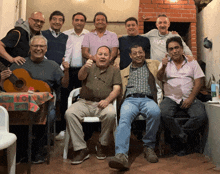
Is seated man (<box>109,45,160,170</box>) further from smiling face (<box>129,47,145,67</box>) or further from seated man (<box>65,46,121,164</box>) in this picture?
seated man (<box>65,46,121,164</box>)

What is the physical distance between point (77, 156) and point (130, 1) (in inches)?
186

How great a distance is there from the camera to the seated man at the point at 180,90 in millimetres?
2303

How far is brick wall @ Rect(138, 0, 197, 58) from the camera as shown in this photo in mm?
5035

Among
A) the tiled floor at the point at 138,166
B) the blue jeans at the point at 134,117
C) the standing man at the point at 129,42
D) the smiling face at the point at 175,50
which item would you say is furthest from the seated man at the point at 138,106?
the standing man at the point at 129,42

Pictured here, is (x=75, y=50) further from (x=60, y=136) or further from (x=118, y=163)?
(x=118, y=163)

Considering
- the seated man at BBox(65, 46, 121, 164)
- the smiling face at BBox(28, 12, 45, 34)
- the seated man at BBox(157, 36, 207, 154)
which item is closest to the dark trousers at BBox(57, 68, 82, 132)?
the seated man at BBox(65, 46, 121, 164)

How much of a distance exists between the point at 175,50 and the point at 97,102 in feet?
Result: 3.65

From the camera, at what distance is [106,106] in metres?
2.34

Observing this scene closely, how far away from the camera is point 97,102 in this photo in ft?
8.06

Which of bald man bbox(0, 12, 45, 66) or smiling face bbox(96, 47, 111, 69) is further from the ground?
bald man bbox(0, 12, 45, 66)

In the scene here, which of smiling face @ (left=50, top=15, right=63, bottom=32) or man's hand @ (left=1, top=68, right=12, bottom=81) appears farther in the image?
smiling face @ (left=50, top=15, right=63, bottom=32)

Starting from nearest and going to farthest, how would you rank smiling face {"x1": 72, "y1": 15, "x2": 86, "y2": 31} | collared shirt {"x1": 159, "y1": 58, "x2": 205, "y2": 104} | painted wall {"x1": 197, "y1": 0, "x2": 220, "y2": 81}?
collared shirt {"x1": 159, "y1": 58, "x2": 205, "y2": 104} < smiling face {"x1": 72, "y1": 15, "x2": 86, "y2": 31} < painted wall {"x1": 197, "y1": 0, "x2": 220, "y2": 81}

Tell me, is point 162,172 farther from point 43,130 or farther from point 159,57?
point 159,57

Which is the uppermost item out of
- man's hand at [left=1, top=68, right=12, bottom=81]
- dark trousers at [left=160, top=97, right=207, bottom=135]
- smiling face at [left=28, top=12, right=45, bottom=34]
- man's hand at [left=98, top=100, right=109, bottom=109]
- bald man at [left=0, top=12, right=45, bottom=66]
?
smiling face at [left=28, top=12, right=45, bottom=34]
